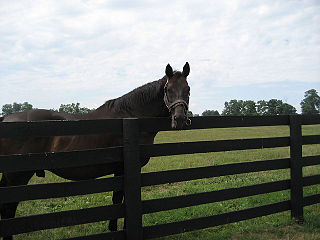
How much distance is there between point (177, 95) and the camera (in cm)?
393

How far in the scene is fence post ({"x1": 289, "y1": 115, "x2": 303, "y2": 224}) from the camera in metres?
5.19

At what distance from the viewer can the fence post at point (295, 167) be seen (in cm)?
519

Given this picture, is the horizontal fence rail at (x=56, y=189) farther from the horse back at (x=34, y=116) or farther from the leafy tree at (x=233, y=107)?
the leafy tree at (x=233, y=107)

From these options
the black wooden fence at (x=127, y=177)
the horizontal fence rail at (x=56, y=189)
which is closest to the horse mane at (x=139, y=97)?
the black wooden fence at (x=127, y=177)

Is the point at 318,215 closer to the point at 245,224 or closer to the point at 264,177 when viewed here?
the point at 245,224

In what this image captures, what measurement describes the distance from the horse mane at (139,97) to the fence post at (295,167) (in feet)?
8.32

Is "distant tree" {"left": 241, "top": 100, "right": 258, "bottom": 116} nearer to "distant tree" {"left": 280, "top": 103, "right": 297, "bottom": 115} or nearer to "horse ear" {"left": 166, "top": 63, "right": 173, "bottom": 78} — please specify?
"distant tree" {"left": 280, "top": 103, "right": 297, "bottom": 115}

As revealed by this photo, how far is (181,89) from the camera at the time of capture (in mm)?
3977

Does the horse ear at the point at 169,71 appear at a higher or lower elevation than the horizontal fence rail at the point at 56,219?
higher

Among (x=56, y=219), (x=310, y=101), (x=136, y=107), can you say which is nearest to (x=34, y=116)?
(x=136, y=107)

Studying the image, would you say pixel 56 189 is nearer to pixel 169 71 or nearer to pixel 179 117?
pixel 179 117

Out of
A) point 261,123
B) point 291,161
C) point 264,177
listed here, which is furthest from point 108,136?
point 264,177

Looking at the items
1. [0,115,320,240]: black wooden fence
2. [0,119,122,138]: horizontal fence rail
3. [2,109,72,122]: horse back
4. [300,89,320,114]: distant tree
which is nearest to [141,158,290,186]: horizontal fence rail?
[0,115,320,240]: black wooden fence

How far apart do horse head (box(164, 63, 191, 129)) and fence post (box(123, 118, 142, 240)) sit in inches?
21.4
